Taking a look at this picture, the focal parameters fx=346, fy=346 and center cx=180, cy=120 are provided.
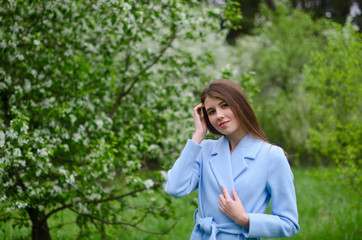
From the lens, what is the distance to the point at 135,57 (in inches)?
172

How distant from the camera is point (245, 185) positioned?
1.83 metres

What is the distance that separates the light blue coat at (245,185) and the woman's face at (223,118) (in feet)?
0.35

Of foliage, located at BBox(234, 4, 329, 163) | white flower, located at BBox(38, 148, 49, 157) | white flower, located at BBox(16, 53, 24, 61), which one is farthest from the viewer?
foliage, located at BBox(234, 4, 329, 163)

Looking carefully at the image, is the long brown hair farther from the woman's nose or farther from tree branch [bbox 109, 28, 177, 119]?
tree branch [bbox 109, 28, 177, 119]

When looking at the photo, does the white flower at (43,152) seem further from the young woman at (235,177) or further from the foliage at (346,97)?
the foliage at (346,97)

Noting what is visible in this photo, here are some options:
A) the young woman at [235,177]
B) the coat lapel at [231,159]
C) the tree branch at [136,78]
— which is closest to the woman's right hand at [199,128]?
the young woman at [235,177]

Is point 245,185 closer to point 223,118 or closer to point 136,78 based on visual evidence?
point 223,118

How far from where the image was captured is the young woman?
1.76 m

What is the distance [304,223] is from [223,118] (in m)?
4.45

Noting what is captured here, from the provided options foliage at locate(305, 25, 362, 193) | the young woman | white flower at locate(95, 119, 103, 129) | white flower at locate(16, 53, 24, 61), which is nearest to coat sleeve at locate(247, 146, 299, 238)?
the young woman

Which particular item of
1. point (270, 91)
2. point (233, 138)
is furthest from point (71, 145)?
point (270, 91)

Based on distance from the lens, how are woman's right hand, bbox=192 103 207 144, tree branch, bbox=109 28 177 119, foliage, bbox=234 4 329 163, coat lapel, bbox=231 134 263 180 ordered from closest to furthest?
coat lapel, bbox=231 134 263 180
woman's right hand, bbox=192 103 207 144
tree branch, bbox=109 28 177 119
foliage, bbox=234 4 329 163

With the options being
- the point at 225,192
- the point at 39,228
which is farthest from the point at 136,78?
the point at 225,192

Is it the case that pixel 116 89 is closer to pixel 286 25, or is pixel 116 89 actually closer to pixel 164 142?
pixel 164 142
